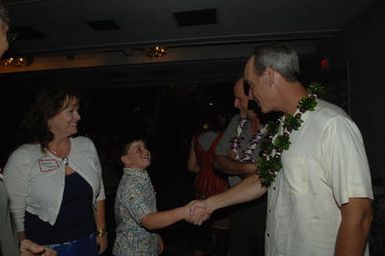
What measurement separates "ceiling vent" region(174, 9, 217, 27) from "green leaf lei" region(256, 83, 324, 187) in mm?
3131

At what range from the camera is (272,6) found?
4918mm

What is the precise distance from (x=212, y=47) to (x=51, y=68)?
165 inches

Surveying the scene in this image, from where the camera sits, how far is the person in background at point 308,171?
1.78m

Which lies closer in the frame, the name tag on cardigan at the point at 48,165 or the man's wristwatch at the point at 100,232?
the name tag on cardigan at the point at 48,165

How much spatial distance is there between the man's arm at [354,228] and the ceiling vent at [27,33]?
5458 mm

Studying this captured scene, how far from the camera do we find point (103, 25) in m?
5.70

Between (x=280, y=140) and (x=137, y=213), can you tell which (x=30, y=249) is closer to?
(x=137, y=213)

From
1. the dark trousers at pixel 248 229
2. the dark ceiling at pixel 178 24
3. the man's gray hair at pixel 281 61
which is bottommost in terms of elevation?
the dark trousers at pixel 248 229

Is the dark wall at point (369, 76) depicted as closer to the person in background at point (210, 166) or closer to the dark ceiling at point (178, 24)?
the dark ceiling at point (178, 24)

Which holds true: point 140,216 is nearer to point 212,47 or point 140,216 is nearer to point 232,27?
point 232,27

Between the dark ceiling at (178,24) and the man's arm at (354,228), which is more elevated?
the dark ceiling at (178,24)

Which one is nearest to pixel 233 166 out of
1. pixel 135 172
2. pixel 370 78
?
pixel 135 172

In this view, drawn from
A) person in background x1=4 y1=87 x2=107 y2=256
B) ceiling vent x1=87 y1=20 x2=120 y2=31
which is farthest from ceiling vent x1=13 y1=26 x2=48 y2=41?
person in background x1=4 y1=87 x2=107 y2=256

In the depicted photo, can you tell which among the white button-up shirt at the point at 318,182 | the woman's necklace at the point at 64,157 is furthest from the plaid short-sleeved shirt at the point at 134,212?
the white button-up shirt at the point at 318,182
